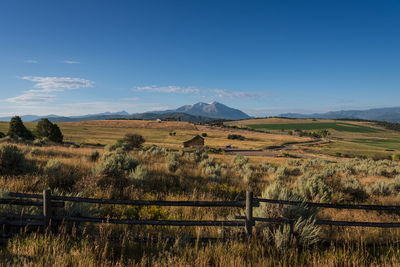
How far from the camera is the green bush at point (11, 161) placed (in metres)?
8.34

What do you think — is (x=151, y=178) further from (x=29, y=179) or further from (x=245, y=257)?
(x=245, y=257)

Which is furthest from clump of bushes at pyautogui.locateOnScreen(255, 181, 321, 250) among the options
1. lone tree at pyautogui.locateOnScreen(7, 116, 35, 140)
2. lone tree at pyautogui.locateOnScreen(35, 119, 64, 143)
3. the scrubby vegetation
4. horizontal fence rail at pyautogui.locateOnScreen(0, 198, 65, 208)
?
lone tree at pyautogui.locateOnScreen(35, 119, 64, 143)

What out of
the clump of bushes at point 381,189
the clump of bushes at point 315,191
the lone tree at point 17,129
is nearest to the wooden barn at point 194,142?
the lone tree at point 17,129

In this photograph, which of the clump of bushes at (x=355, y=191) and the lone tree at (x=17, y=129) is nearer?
the clump of bushes at (x=355, y=191)

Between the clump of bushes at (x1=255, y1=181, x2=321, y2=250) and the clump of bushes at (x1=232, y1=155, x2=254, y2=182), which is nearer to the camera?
the clump of bushes at (x1=255, y1=181, x2=321, y2=250)

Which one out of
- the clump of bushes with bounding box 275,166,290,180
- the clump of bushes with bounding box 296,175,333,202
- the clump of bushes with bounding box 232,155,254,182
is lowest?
the clump of bushes with bounding box 275,166,290,180

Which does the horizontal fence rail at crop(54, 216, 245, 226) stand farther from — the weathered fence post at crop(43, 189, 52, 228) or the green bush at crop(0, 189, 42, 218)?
the green bush at crop(0, 189, 42, 218)

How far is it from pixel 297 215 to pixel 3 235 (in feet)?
20.6

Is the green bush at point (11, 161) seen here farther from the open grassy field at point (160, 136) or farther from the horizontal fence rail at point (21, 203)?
the open grassy field at point (160, 136)

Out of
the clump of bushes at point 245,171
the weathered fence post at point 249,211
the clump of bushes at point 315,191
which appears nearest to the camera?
the weathered fence post at point 249,211

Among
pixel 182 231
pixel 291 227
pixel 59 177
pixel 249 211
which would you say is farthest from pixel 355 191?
pixel 59 177

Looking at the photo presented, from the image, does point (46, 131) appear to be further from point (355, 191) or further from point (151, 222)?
point (355, 191)

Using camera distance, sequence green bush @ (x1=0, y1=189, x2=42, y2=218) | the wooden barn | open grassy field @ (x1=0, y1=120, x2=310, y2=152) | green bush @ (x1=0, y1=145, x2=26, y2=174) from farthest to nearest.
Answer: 1. open grassy field @ (x1=0, y1=120, x2=310, y2=152)
2. the wooden barn
3. green bush @ (x1=0, y1=145, x2=26, y2=174)
4. green bush @ (x1=0, y1=189, x2=42, y2=218)

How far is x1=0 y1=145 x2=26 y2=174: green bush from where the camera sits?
8.34 m
